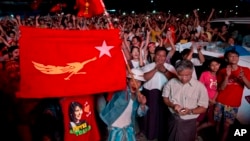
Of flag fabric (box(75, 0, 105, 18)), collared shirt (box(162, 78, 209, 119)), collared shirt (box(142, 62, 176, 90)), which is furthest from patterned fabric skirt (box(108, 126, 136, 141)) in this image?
flag fabric (box(75, 0, 105, 18))

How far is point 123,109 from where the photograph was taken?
381 centimetres

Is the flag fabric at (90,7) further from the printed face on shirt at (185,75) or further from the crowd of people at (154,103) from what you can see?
Result: the printed face on shirt at (185,75)

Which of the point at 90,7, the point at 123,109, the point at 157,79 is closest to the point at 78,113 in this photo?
the point at 123,109

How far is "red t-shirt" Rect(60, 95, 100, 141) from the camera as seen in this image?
3807mm

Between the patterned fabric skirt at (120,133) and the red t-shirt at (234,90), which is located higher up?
the red t-shirt at (234,90)

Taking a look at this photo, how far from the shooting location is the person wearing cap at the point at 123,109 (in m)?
3.82

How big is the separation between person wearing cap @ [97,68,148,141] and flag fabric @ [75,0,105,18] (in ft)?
2.98

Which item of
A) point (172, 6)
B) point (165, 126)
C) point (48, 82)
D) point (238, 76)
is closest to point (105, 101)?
point (48, 82)

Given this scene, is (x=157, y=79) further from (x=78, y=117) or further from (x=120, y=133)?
(x=78, y=117)

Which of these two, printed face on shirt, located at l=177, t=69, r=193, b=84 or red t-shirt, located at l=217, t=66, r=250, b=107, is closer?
printed face on shirt, located at l=177, t=69, r=193, b=84

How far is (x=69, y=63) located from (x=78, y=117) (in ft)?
2.41

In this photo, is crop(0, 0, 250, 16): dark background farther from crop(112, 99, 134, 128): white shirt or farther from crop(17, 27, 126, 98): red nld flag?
crop(17, 27, 126, 98): red nld flag

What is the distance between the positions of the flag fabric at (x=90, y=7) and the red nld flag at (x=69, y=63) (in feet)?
1.24

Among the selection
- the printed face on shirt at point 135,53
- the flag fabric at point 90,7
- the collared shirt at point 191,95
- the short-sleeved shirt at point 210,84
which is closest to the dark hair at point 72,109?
the flag fabric at point 90,7
